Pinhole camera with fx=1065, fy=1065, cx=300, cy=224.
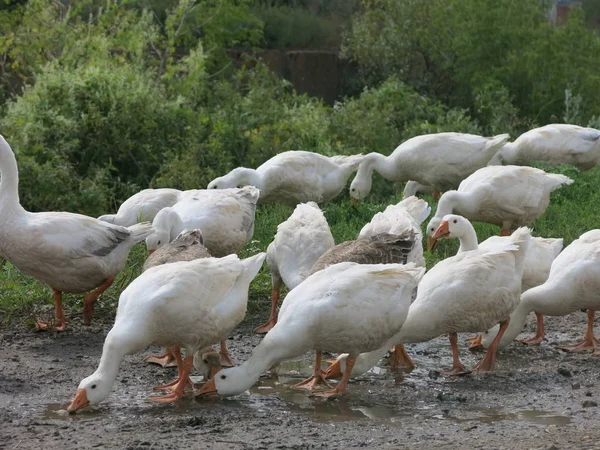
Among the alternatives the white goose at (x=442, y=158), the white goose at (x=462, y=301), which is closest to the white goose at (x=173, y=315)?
the white goose at (x=462, y=301)

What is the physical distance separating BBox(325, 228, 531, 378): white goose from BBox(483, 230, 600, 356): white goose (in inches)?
14.2

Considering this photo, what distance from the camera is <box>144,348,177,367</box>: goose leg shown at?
24.8 ft

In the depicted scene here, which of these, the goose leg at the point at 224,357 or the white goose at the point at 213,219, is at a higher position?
the white goose at the point at 213,219

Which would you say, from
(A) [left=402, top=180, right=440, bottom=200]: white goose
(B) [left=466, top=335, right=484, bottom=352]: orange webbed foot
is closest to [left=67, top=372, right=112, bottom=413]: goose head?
(B) [left=466, top=335, right=484, bottom=352]: orange webbed foot

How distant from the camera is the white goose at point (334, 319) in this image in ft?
21.7

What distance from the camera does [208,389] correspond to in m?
6.58

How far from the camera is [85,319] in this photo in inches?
336

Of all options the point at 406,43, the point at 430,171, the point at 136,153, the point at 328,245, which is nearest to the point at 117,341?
the point at 328,245

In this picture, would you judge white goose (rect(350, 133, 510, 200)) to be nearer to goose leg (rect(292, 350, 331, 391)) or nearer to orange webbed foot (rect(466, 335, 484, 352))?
orange webbed foot (rect(466, 335, 484, 352))

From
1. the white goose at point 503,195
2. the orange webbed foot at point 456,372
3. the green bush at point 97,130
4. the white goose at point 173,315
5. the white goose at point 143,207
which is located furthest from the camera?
the green bush at point 97,130

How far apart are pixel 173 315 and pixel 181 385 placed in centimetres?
48

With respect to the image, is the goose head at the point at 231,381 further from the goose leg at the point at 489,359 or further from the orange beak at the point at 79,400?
the goose leg at the point at 489,359

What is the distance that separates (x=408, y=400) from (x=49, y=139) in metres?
7.57

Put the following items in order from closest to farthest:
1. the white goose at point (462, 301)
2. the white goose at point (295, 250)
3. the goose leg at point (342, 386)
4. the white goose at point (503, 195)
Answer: the goose leg at point (342, 386), the white goose at point (462, 301), the white goose at point (295, 250), the white goose at point (503, 195)
